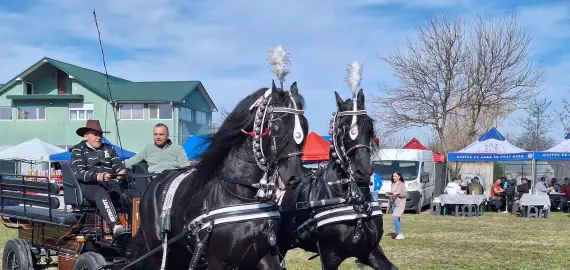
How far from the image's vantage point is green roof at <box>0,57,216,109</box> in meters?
38.7

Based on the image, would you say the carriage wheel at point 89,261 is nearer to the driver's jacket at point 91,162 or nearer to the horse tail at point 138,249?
the horse tail at point 138,249

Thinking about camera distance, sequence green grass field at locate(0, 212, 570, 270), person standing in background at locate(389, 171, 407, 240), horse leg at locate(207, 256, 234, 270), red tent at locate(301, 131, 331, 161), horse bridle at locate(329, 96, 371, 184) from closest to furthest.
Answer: horse leg at locate(207, 256, 234, 270) → horse bridle at locate(329, 96, 371, 184) → green grass field at locate(0, 212, 570, 270) → person standing in background at locate(389, 171, 407, 240) → red tent at locate(301, 131, 331, 161)

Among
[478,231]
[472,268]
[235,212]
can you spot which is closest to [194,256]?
[235,212]

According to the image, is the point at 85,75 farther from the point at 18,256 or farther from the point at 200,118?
the point at 18,256

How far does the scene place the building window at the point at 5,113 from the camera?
1582 inches

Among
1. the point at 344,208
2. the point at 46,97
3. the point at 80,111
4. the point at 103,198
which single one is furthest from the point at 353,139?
the point at 46,97

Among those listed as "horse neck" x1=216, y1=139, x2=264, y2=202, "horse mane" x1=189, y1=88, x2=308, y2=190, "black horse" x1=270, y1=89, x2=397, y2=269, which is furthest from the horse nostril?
"black horse" x1=270, y1=89, x2=397, y2=269

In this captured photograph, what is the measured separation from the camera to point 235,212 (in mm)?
4707

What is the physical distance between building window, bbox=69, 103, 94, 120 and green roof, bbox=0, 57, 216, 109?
1.36 metres

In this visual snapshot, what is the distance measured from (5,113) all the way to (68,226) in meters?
36.6

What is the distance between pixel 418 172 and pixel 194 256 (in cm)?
1846

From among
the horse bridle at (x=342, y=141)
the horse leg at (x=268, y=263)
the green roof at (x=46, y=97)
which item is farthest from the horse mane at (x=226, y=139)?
the green roof at (x=46, y=97)

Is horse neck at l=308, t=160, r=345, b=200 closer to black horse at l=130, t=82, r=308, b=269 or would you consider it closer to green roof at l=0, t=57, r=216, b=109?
black horse at l=130, t=82, r=308, b=269

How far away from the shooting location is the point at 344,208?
244 inches
